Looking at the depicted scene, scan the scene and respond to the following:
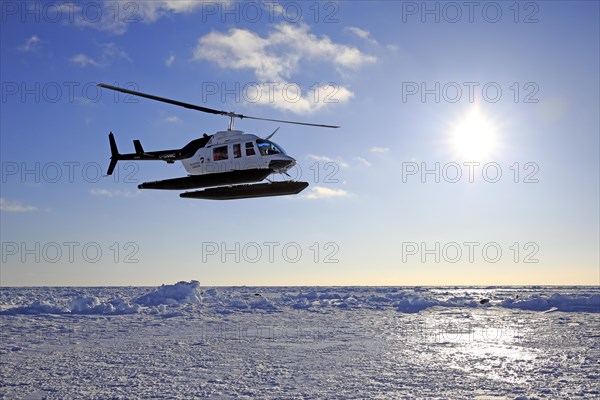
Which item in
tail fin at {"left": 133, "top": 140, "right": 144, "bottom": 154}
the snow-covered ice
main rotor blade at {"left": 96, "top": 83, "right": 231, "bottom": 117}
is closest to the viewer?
main rotor blade at {"left": 96, "top": 83, "right": 231, "bottom": 117}

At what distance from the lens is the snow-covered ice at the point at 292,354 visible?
21.6 meters

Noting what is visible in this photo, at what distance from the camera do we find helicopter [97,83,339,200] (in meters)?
13.7

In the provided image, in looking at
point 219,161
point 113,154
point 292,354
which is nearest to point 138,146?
point 113,154

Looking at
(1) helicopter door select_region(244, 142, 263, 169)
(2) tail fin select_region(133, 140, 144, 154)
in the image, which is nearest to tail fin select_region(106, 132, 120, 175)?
(2) tail fin select_region(133, 140, 144, 154)

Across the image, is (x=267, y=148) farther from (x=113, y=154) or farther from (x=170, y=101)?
(x=113, y=154)

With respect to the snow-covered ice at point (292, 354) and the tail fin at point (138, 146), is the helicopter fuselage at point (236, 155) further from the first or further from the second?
the snow-covered ice at point (292, 354)

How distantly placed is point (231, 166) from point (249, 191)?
2.83ft

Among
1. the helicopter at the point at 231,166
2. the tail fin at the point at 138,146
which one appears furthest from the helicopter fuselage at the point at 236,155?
the tail fin at the point at 138,146

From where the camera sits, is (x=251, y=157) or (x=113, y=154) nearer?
(x=251, y=157)

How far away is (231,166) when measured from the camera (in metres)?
13.9

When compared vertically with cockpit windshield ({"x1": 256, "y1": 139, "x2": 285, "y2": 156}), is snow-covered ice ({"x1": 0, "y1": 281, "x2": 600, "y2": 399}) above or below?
below

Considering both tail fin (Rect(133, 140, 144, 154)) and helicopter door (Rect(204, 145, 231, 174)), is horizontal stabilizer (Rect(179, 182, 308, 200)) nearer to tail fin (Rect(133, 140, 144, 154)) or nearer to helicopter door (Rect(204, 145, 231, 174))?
helicopter door (Rect(204, 145, 231, 174))

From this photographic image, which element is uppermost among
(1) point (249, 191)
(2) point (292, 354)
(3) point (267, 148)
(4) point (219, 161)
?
(3) point (267, 148)

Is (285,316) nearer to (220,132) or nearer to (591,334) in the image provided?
(591,334)
